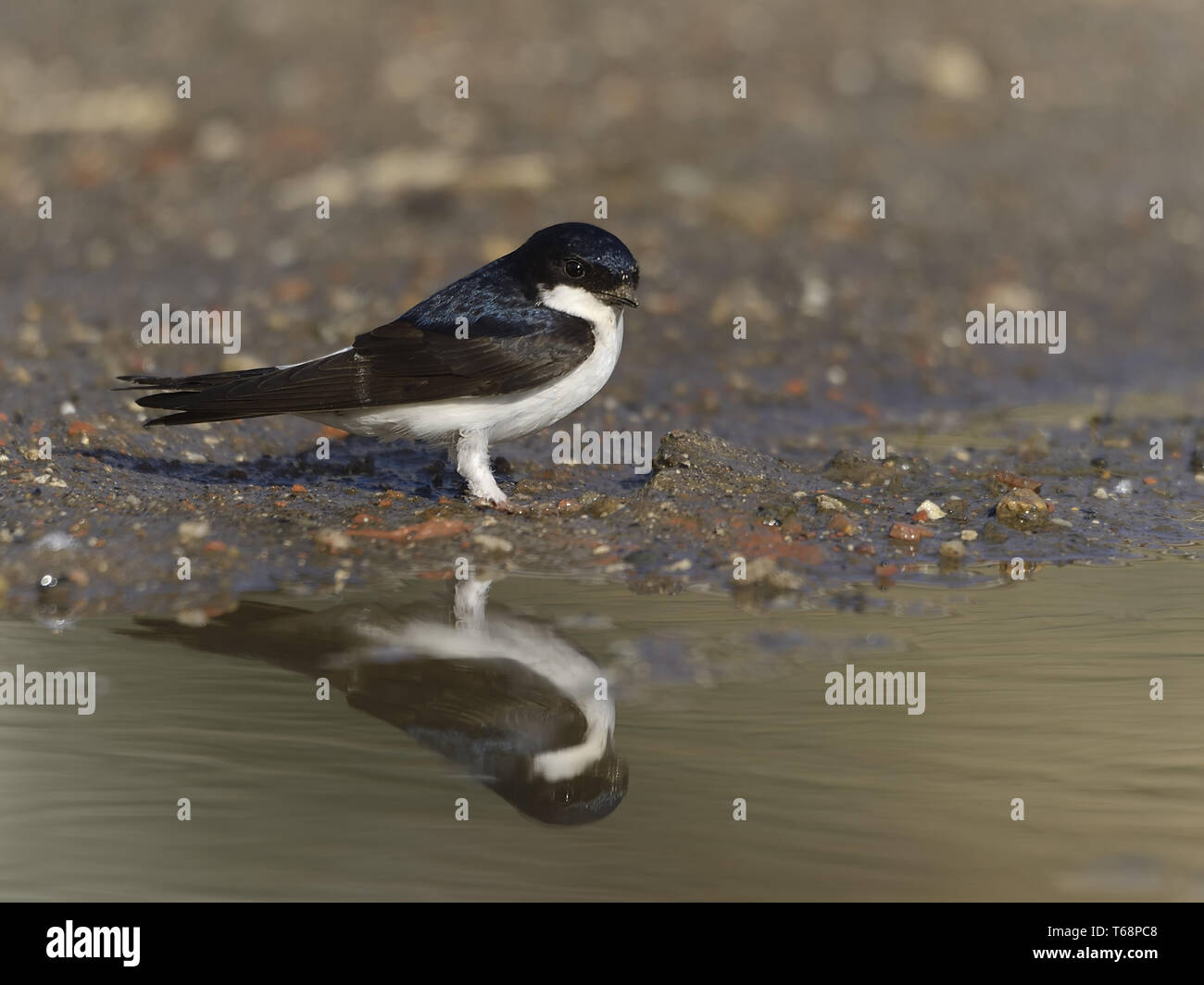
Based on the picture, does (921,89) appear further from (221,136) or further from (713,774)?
(713,774)

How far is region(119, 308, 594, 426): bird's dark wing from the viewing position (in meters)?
5.44

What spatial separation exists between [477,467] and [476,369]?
348mm

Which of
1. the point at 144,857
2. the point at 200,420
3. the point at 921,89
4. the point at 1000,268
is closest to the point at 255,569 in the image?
the point at 200,420

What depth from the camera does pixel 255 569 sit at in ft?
16.5

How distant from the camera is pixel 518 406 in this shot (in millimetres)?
5531

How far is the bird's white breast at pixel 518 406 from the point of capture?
5.52 meters

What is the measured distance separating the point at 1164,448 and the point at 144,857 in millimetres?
5116
